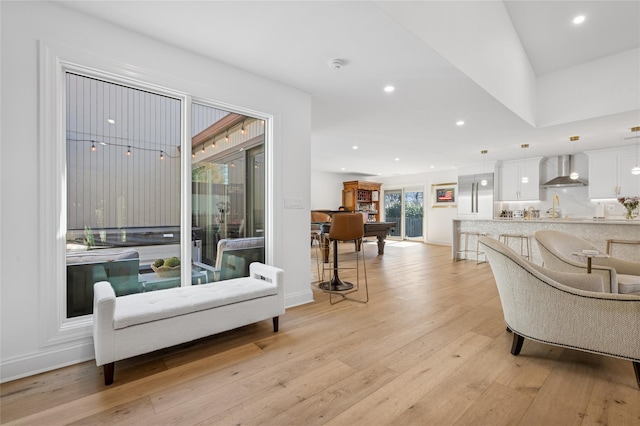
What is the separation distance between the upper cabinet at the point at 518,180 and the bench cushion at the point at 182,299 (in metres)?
7.61

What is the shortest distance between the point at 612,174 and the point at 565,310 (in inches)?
259

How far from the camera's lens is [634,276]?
282cm

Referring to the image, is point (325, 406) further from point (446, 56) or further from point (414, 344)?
point (446, 56)

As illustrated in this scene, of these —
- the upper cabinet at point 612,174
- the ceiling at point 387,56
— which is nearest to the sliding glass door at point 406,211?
the ceiling at point 387,56

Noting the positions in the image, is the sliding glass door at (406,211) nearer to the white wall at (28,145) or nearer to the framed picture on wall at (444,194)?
the framed picture on wall at (444,194)

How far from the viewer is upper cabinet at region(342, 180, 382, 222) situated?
10594 millimetres

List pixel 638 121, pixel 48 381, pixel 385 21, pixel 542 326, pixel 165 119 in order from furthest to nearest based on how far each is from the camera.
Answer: pixel 638 121, pixel 165 119, pixel 385 21, pixel 542 326, pixel 48 381

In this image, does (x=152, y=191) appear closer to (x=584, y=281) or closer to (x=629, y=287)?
→ (x=584, y=281)

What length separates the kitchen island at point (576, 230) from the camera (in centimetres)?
455

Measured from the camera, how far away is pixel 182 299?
2164 millimetres

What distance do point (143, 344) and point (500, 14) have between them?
17.5ft

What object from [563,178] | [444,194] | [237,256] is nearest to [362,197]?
[444,194]

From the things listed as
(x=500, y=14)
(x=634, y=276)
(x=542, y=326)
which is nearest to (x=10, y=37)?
(x=542, y=326)

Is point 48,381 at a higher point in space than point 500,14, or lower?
lower
